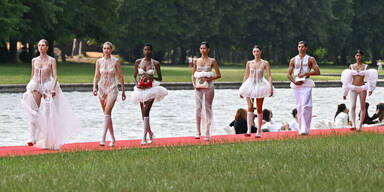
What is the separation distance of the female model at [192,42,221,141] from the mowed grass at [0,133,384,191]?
1273 millimetres

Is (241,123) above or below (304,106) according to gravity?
below

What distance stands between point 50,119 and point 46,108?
22cm

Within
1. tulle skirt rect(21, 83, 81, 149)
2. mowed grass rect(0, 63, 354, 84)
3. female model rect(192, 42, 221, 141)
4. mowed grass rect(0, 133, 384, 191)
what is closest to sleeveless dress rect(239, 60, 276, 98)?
female model rect(192, 42, 221, 141)

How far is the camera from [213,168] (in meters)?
10.8

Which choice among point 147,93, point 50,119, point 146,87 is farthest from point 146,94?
point 50,119

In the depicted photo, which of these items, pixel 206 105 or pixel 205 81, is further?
pixel 206 105

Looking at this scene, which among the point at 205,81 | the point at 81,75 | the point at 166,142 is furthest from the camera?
the point at 81,75

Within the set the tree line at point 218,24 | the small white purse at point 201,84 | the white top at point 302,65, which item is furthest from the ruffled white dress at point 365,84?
the tree line at point 218,24

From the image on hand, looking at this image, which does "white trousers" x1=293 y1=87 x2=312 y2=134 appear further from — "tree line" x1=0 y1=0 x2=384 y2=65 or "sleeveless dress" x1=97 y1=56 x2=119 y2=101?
"tree line" x1=0 y1=0 x2=384 y2=65

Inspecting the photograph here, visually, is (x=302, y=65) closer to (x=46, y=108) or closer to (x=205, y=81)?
Result: (x=205, y=81)

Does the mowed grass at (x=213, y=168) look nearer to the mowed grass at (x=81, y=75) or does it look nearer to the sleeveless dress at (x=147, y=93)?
the sleeveless dress at (x=147, y=93)

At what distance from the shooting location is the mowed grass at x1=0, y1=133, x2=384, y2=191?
928cm

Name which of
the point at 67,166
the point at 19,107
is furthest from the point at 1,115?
the point at 67,166

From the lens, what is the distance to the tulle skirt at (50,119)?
1367 centimetres
